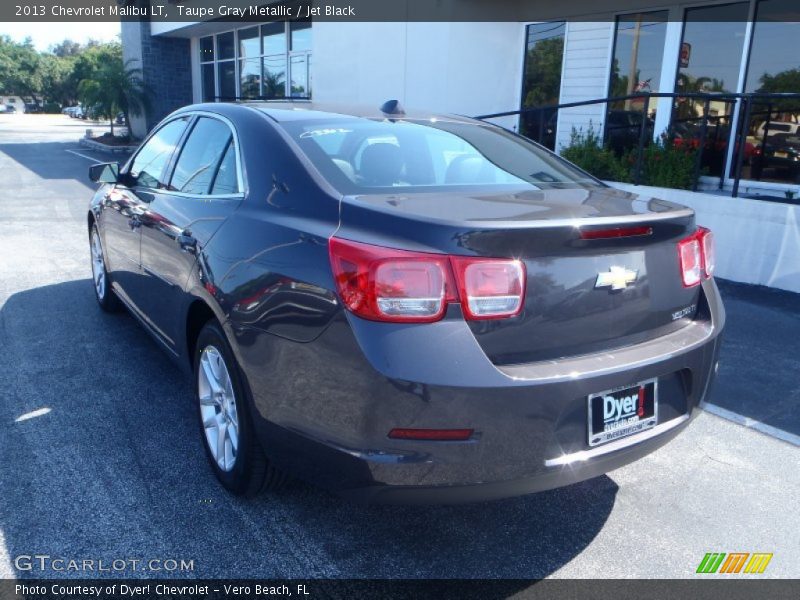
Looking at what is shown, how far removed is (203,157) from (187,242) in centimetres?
56

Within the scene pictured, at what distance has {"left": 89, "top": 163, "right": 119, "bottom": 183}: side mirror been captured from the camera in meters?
4.69

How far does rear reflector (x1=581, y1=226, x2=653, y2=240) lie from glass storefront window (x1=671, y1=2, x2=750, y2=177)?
22.8 feet

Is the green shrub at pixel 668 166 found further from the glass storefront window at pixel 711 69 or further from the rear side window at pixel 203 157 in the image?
the rear side window at pixel 203 157

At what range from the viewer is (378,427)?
215 cm

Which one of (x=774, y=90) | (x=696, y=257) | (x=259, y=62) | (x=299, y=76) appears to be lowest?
(x=696, y=257)

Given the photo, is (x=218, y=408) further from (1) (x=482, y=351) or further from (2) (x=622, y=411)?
(2) (x=622, y=411)

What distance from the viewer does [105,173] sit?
4.77m

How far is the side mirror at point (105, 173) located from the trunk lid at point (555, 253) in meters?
2.85

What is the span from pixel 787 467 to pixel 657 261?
158 cm

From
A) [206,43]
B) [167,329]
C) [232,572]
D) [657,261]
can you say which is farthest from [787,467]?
[206,43]

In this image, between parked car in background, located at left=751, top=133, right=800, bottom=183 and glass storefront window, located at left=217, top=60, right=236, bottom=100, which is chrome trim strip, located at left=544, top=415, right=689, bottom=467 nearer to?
parked car in background, located at left=751, top=133, right=800, bottom=183

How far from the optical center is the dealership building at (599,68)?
8578 mm

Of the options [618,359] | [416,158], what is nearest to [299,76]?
[416,158]

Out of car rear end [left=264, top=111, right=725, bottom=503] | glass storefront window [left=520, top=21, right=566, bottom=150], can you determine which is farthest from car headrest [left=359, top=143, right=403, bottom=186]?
glass storefront window [left=520, top=21, right=566, bottom=150]
